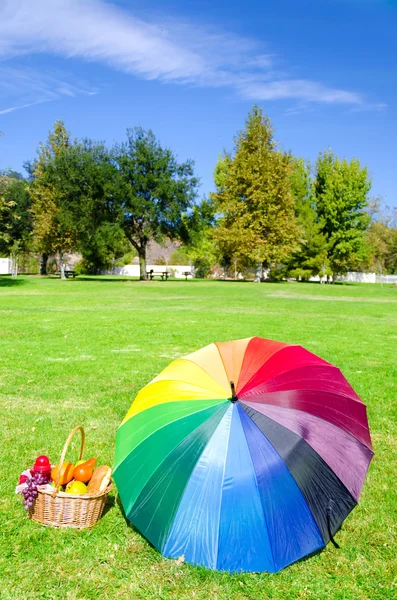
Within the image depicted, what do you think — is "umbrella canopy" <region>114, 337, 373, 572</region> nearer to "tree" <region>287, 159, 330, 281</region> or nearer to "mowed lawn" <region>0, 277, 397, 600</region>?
"mowed lawn" <region>0, 277, 397, 600</region>

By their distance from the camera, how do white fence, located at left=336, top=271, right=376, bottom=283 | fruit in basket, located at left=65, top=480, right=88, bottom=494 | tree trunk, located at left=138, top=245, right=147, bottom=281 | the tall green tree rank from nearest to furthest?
fruit in basket, located at left=65, top=480, right=88, bottom=494 < tree trunk, located at left=138, top=245, right=147, bottom=281 < the tall green tree < white fence, located at left=336, top=271, right=376, bottom=283

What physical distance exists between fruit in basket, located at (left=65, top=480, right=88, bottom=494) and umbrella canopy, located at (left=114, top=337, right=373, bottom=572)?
54 cm

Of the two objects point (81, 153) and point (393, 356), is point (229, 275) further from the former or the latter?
point (393, 356)

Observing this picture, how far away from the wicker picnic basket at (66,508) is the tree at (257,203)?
144ft

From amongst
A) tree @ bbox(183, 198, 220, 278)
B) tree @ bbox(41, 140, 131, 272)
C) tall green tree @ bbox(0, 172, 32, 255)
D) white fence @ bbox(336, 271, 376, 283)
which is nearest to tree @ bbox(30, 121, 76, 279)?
tree @ bbox(41, 140, 131, 272)

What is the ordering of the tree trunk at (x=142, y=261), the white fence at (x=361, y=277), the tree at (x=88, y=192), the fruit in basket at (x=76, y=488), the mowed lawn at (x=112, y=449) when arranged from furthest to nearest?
the white fence at (x=361, y=277)
the tree trunk at (x=142, y=261)
the tree at (x=88, y=192)
the fruit in basket at (x=76, y=488)
the mowed lawn at (x=112, y=449)

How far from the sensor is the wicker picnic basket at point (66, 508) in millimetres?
3588

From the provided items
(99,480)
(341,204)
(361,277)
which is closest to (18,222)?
(341,204)

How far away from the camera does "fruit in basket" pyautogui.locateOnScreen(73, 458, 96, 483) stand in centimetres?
392

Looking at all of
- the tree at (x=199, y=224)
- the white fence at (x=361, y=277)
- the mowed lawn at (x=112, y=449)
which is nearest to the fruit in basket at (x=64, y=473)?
the mowed lawn at (x=112, y=449)

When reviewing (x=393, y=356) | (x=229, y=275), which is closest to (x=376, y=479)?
(x=393, y=356)

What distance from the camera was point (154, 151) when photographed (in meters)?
45.2

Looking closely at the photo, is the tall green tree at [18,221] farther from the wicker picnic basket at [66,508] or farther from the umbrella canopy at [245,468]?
the umbrella canopy at [245,468]

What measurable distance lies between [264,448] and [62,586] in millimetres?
1475
